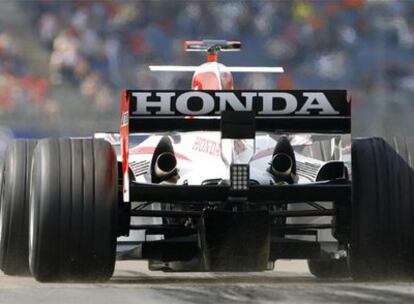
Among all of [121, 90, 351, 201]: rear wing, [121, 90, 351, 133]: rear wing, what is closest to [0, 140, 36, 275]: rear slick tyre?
[121, 90, 351, 201]: rear wing

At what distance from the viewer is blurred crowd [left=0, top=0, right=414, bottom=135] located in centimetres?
1476

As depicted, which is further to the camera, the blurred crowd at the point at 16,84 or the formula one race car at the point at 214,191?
the blurred crowd at the point at 16,84

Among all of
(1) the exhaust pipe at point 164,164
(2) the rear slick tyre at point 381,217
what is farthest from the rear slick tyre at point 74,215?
(2) the rear slick tyre at point 381,217

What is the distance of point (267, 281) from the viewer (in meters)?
8.55

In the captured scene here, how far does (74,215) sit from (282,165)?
1.61 m

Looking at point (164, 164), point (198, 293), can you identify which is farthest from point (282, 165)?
point (198, 293)

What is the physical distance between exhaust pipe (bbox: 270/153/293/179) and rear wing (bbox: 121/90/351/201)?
2.33 ft

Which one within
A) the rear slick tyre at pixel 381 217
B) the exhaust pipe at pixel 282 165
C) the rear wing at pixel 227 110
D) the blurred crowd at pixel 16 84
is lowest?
the rear slick tyre at pixel 381 217

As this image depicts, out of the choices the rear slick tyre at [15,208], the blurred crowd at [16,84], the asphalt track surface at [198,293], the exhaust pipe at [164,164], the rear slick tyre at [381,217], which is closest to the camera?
the asphalt track surface at [198,293]

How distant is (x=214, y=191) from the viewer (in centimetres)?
748

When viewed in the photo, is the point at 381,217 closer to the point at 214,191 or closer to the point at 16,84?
the point at 214,191

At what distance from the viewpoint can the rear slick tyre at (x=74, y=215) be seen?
752cm

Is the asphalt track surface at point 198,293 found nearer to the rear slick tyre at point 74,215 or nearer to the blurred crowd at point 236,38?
the rear slick tyre at point 74,215

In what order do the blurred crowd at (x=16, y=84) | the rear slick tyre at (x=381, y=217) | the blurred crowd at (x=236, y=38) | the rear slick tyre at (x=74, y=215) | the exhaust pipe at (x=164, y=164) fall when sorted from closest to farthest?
the rear slick tyre at (x=74, y=215) < the rear slick tyre at (x=381, y=217) < the exhaust pipe at (x=164, y=164) < the blurred crowd at (x=16, y=84) < the blurred crowd at (x=236, y=38)
